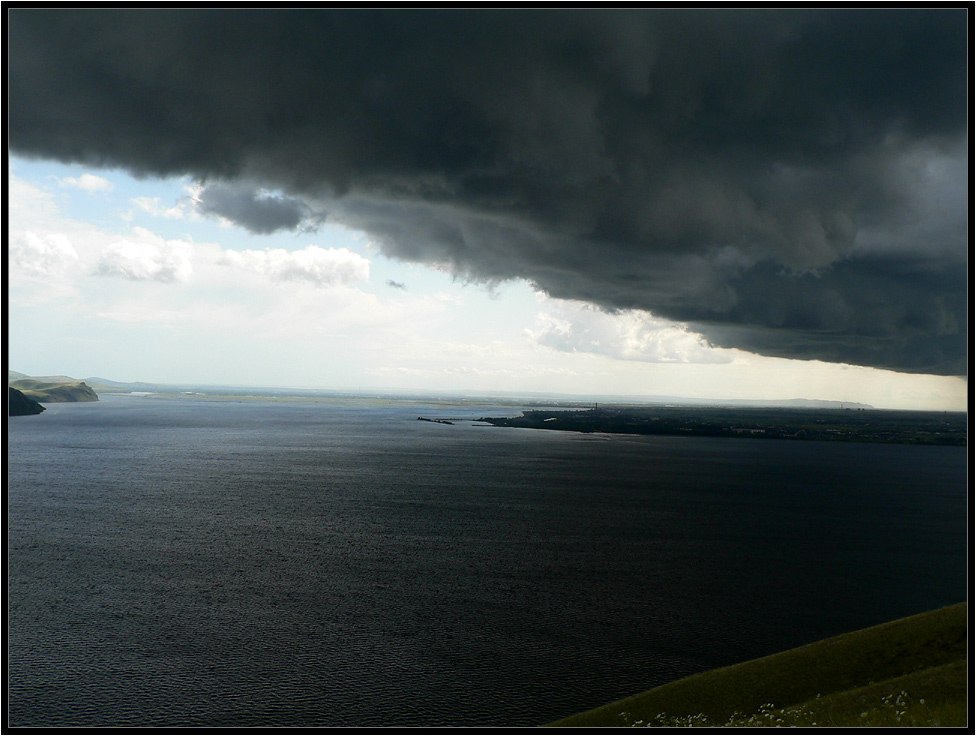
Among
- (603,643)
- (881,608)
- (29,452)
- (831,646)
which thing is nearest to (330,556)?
(603,643)

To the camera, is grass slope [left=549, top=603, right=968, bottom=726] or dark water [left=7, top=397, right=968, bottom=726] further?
dark water [left=7, top=397, right=968, bottom=726]

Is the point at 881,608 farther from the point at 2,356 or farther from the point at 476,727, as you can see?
the point at 2,356

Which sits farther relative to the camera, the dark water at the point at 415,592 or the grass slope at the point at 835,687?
the dark water at the point at 415,592

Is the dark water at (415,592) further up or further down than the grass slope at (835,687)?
further down

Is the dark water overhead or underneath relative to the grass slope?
underneath
